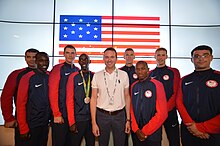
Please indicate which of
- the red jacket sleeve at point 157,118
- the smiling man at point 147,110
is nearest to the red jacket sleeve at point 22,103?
the smiling man at point 147,110

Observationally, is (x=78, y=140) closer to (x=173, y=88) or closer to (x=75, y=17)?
(x=173, y=88)

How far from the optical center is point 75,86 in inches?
123

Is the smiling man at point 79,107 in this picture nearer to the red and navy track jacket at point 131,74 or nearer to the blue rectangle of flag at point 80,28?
the red and navy track jacket at point 131,74

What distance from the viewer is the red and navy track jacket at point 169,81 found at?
3465mm

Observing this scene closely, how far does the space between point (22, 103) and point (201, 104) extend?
263cm

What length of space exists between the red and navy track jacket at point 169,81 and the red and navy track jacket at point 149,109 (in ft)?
2.69

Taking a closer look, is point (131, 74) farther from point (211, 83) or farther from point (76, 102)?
point (211, 83)

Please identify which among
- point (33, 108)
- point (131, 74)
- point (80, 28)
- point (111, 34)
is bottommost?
point (33, 108)

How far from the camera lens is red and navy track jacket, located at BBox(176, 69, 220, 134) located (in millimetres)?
2490

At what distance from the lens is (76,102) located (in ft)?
10.1

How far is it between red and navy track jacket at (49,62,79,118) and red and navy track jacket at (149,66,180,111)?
1.69 meters

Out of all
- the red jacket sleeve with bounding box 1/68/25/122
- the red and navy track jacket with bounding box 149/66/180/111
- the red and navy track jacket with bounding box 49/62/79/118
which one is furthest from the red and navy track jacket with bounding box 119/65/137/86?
the red jacket sleeve with bounding box 1/68/25/122

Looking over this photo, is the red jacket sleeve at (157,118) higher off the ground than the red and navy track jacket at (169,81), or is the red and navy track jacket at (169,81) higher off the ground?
the red and navy track jacket at (169,81)

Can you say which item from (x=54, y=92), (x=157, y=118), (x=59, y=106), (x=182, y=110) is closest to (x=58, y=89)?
(x=54, y=92)
